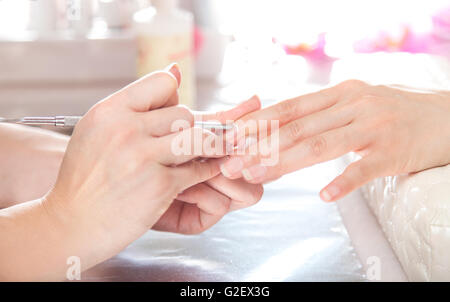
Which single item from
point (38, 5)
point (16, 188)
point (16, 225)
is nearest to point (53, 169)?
point (16, 188)

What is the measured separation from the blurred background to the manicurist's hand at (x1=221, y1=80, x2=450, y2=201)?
0.40m

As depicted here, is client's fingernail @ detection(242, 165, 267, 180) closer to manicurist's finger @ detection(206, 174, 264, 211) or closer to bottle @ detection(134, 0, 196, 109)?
manicurist's finger @ detection(206, 174, 264, 211)

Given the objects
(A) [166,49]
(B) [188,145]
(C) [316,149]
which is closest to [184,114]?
(B) [188,145]

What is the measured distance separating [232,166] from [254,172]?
0.8 inches

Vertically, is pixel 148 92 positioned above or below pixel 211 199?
above

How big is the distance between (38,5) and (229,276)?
86 cm

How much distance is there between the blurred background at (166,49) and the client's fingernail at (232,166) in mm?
Result: 457

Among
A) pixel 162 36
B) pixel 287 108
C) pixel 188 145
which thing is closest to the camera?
pixel 188 145

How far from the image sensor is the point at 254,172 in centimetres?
52

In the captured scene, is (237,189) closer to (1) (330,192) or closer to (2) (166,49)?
(1) (330,192)

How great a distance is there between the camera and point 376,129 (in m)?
0.53

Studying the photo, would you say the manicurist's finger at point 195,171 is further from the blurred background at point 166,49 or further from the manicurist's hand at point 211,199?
the blurred background at point 166,49

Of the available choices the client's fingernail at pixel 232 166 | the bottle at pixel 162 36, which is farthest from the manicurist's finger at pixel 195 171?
the bottle at pixel 162 36

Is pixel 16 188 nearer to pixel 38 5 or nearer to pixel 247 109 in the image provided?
pixel 247 109
